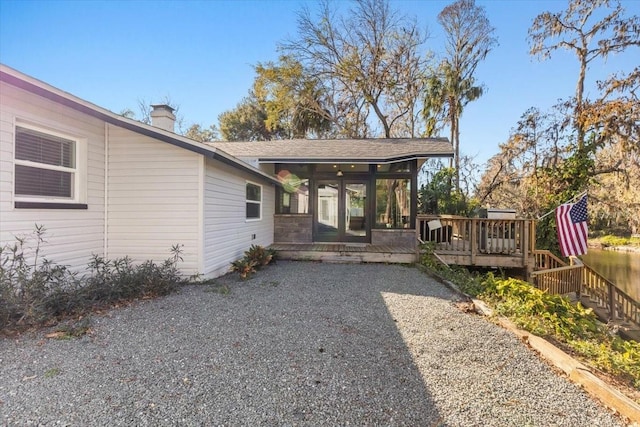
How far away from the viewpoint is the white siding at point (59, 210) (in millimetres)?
3766

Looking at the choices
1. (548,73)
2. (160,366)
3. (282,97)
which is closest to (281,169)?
(160,366)

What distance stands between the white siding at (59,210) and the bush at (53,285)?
0.54 feet

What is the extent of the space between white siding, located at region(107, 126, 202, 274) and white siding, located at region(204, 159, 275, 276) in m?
0.28

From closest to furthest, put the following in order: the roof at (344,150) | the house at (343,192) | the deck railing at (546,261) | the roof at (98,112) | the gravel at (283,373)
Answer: the gravel at (283,373)
the roof at (98,112)
the roof at (344,150)
the deck railing at (546,261)
the house at (343,192)

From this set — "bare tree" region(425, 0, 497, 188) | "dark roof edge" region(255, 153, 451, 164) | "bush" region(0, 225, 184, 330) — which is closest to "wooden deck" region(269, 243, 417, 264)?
"dark roof edge" region(255, 153, 451, 164)

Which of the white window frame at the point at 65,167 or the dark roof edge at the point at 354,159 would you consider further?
the dark roof edge at the point at 354,159

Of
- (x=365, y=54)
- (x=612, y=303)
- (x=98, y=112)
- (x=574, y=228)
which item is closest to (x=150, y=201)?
(x=98, y=112)

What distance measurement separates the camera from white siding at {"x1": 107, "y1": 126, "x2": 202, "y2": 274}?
5.43 metres

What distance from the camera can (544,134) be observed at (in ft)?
43.9

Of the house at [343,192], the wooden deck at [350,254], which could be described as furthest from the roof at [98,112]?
the house at [343,192]

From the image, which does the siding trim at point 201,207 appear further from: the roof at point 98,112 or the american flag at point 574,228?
the american flag at point 574,228

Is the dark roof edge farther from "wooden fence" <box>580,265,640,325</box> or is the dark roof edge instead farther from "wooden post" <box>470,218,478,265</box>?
"wooden fence" <box>580,265,640,325</box>

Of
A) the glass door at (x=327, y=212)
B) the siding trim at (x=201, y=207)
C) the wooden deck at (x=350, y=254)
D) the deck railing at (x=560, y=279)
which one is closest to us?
the siding trim at (x=201, y=207)

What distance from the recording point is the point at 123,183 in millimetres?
5461
